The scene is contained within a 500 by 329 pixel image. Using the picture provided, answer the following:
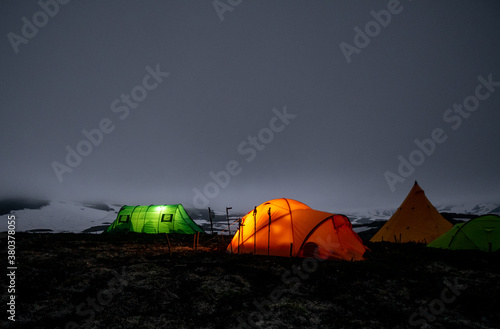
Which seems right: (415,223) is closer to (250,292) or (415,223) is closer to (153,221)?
(250,292)

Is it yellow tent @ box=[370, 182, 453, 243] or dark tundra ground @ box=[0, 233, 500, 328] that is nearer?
dark tundra ground @ box=[0, 233, 500, 328]

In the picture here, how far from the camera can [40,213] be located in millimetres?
102250

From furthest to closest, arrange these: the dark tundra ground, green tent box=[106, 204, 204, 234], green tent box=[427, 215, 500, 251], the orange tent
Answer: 1. green tent box=[106, 204, 204, 234]
2. green tent box=[427, 215, 500, 251]
3. the orange tent
4. the dark tundra ground

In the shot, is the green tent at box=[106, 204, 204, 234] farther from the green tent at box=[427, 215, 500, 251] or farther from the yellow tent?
the green tent at box=[427, 215, 500, 251]

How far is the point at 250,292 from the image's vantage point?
7.40 metres

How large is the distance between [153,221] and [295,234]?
17.2 m

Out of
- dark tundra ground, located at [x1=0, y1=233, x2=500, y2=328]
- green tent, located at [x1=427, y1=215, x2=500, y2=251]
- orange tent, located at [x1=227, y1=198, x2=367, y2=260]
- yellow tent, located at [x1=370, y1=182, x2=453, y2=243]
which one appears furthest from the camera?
yellow tent, located at [x1=370, y1=182, x2=453, y2=243]

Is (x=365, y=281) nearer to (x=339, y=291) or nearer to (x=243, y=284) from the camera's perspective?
(x=339, y=291)

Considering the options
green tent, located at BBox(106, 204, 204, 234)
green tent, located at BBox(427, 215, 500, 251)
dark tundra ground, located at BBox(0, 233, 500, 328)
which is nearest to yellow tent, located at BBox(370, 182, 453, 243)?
green tent, located at BBox(427, 215, 500, 251)

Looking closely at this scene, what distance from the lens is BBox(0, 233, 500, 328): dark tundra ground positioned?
18.6 ft

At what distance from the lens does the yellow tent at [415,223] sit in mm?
19781

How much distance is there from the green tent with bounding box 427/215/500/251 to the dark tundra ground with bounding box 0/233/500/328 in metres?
1.22

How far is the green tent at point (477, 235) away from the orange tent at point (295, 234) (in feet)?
18.7

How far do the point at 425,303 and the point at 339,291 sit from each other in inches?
94.3
